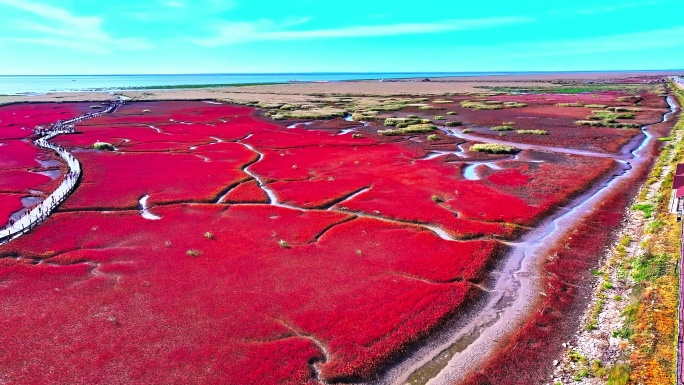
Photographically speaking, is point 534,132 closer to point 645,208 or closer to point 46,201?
point 645,208

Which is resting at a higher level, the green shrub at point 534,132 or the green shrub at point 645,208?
the green shrub at point 534,132

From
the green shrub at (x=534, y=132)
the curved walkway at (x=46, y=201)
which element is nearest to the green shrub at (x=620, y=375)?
the curved walkway at (x=46, y=201)

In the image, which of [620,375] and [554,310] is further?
[554,310]


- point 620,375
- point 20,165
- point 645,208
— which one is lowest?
point 620,375

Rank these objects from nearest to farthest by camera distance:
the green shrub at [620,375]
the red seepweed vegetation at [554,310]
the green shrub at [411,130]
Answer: the green shrub at [620,375]
the red seepweed vegetation at [554,310]
the green shrub at [411,130]

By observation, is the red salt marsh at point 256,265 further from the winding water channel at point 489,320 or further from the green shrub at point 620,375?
the green shrub at point 620,375

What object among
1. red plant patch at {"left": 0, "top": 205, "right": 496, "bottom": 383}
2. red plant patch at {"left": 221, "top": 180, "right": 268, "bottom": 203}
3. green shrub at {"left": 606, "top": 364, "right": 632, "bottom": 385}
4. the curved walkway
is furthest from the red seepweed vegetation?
the curved walkway

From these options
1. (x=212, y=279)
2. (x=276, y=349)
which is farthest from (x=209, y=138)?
(x=276, y=349)

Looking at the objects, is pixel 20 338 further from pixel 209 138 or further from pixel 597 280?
pixel 209 138

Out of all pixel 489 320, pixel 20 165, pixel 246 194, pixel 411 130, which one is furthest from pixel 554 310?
pixel 411 130

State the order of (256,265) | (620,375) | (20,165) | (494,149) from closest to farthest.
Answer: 1. (620,375)
2. (256,265)
3. (20,165)
4. (494,149)
